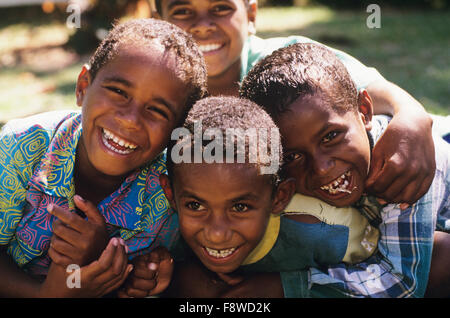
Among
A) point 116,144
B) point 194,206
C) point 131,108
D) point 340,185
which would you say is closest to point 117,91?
point 131,108

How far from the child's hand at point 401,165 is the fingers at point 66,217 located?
125 cm

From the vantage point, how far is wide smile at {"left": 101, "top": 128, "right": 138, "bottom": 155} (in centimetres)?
221

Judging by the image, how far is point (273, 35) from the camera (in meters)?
8.59

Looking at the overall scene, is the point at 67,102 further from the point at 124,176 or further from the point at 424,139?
the point at 424,139

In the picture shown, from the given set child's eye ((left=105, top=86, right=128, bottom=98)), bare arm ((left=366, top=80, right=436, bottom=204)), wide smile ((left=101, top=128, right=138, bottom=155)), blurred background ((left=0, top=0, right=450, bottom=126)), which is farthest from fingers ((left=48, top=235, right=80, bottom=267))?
blurred background ((left=0, top=0, right=450, bottom=126))

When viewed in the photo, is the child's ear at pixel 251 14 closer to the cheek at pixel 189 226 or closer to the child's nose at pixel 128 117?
the child's nose at pixel 128 117

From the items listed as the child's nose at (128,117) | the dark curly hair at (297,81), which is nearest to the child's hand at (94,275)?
the child's nose at (128,117)

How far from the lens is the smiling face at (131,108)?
2.14m

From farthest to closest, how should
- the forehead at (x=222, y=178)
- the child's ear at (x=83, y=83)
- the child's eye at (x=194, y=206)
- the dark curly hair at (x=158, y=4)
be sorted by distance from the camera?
the dark curly hair at (x=158, y=4), the child's ear at (x=83, y=83), the child's eye at (x=194, y=206), the forehead at (x=222, y=178)

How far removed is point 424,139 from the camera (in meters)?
2.39

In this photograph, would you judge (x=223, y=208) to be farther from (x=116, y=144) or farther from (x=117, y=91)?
(x=117, y=91)

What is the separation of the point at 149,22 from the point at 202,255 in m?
1.06
